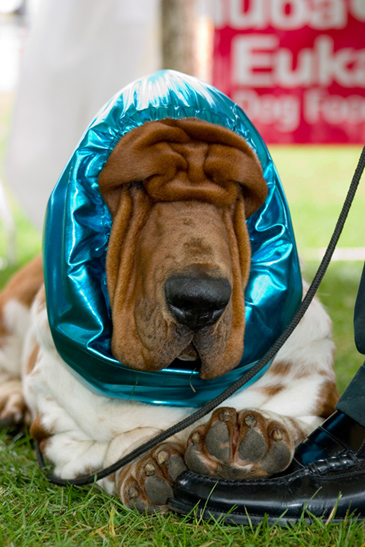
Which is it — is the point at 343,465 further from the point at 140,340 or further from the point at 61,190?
the point at 61,190

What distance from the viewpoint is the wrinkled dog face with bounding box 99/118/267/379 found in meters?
→ 1.80

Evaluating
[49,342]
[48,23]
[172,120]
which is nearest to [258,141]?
[172,120]

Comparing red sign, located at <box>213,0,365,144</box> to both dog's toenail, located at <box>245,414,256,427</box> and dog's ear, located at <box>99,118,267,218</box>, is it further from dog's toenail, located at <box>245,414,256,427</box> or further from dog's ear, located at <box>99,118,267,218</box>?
dog's toenail, located at <box>245,414,256,427</box>

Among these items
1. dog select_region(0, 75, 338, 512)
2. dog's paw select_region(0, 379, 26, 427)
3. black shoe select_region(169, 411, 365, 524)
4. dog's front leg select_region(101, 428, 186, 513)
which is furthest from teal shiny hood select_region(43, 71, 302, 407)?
dog's paw select_region(0, 379, 26, 427)

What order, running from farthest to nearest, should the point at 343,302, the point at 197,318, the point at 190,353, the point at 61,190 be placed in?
the point at 343,302
the point at 61,190
the point at 190,353
the point at 197,318

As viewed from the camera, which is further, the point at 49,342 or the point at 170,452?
the point at 49,342

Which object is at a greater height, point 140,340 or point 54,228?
point 54,228

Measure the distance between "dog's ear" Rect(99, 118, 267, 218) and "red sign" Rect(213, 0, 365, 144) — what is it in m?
4.06

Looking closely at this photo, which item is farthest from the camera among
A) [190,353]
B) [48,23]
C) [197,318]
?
[48,23]

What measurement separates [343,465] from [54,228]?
1.12 m

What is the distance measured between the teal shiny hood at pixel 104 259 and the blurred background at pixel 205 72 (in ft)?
5.63

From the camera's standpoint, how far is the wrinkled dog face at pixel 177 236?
1797 mm

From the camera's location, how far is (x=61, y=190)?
211cm

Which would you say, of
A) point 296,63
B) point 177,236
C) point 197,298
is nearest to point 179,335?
point 197,298
